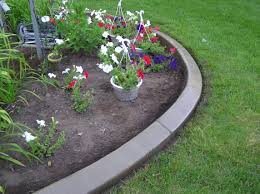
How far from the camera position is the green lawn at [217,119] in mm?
2664

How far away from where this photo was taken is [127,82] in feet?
11.0

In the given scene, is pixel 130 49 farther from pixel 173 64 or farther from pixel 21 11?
pixel 21 11

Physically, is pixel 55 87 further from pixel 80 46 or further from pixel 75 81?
pixel 80 46

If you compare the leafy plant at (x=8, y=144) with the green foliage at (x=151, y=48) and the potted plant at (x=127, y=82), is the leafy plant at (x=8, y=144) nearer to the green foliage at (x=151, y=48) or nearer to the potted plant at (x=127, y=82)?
the potted plant at (x=127, y=82)

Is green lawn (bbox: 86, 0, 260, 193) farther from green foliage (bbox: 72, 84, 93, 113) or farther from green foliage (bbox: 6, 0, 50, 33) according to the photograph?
green foliage (bbox: 6, 0, 50, 33)

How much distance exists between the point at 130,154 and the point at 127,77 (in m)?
0.93

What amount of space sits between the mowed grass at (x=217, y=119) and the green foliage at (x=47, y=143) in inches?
23.7

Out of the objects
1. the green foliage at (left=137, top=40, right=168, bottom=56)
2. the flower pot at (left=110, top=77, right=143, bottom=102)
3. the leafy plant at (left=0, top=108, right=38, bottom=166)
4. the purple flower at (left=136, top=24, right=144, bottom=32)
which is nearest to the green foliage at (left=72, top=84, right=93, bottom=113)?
the flower pot at (left=110, top=77, right=143, bottom=102)

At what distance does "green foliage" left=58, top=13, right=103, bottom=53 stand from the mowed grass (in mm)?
1276

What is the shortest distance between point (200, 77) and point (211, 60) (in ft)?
1.72

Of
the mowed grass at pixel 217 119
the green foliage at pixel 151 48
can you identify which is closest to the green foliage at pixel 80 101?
the mowed grass at pixel 217 119

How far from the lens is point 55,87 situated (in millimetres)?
3668

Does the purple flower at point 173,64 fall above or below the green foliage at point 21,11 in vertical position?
below

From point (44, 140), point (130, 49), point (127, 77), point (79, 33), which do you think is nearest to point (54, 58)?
point (79, 33)
